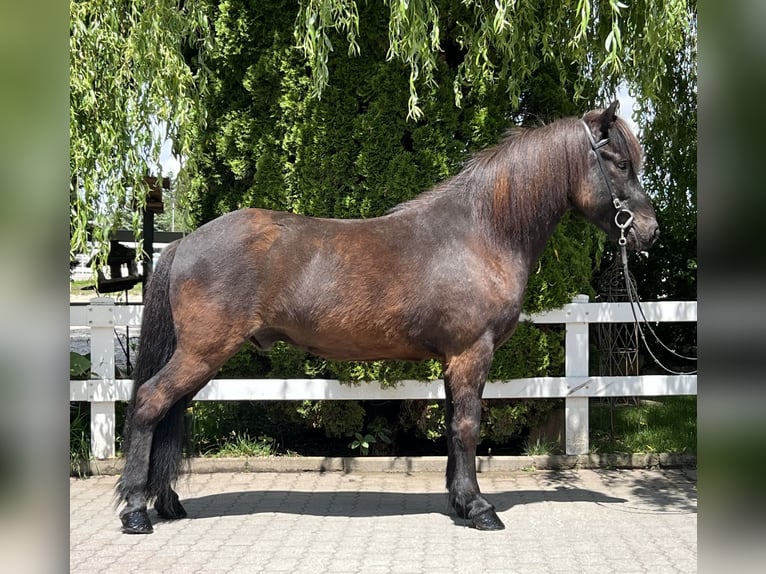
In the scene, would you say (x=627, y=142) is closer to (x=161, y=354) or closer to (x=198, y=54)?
(x=161, y=354)

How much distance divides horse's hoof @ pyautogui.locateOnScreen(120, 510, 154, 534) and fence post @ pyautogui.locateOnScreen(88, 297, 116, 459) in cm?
182

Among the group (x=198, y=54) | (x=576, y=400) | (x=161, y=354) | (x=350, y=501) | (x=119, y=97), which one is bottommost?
(x=350, y=501)

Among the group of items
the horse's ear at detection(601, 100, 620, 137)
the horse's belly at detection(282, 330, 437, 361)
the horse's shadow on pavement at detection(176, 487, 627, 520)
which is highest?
the horse's ear at detection(601, 100, 620, 137)

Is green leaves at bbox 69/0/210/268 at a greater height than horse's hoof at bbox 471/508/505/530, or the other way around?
green leaves at bbox 69/0/210/268

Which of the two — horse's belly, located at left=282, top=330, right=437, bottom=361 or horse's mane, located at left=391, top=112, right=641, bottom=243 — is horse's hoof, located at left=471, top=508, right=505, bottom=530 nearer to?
horse's belly, located at left=282, top=330, right=437, bottom=361

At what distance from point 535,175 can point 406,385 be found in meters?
2.22

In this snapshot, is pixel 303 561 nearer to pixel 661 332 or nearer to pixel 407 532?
pixel 407 532

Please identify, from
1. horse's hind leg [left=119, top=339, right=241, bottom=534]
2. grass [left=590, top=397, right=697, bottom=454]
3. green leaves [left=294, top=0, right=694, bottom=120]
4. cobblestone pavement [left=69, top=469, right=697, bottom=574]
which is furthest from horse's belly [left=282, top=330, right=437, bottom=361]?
grass [left=590, top=397, right=697, bottom=454]

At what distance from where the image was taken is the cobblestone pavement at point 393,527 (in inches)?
153

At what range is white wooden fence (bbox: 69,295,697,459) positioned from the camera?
589 cm

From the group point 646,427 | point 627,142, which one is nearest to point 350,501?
point 627,142

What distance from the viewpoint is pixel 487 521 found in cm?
442

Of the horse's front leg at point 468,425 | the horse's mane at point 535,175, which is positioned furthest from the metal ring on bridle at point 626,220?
the horse's front leg at point 468,425
